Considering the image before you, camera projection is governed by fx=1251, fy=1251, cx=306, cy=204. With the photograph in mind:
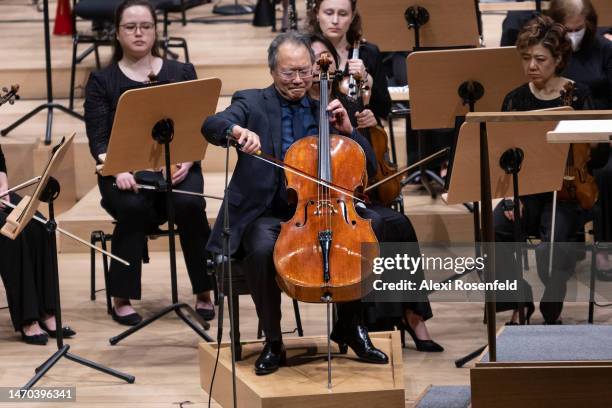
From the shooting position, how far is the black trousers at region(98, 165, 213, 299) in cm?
484

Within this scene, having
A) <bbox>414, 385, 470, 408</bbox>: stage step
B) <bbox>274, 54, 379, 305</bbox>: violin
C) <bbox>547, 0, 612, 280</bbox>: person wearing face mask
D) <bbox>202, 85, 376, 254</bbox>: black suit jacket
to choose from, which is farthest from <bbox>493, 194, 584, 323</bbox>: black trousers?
<bbox>274, 54, 379, 305</bbox>: violin

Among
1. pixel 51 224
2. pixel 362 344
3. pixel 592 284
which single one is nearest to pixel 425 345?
pixel 362 344

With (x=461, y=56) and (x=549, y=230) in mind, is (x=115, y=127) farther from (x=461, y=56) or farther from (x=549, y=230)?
(x=549, y=230)

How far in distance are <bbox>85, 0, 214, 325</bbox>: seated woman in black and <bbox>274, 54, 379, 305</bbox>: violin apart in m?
1.08

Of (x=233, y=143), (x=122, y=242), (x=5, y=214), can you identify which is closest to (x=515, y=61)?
(x=233, y=143)

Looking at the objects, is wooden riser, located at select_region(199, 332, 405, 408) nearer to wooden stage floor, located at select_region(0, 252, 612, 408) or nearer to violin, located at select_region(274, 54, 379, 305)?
wooden stage floor, located at select_region(0, 252, 612, 408)

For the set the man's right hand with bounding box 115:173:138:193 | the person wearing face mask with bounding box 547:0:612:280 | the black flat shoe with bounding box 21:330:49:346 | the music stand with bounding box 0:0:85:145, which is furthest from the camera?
the music stand with bounding box 0:0:85:145

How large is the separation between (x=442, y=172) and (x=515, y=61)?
1.47m

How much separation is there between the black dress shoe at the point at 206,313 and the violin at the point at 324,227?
1125mm

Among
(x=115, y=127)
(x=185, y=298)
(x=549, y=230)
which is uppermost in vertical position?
(x=115, y=127)

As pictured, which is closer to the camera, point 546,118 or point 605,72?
point 546,118

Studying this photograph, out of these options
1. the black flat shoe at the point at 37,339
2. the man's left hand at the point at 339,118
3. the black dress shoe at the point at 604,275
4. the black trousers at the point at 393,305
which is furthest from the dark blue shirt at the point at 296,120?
the black dress shoe at the point at 604,275

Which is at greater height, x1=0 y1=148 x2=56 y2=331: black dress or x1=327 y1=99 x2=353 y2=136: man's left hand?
x1=327 y1=99 x2=353 y2=136: man's left hand

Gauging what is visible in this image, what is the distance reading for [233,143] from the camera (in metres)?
3.85
